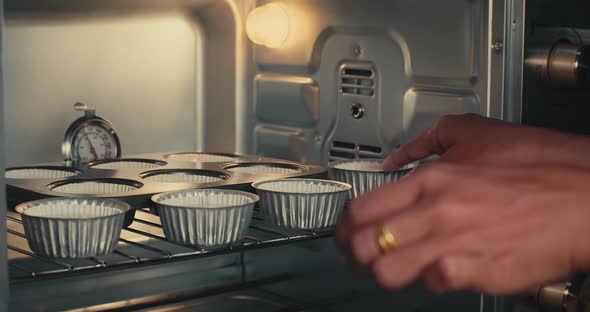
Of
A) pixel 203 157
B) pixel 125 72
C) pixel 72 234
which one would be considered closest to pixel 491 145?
pixel 72 234

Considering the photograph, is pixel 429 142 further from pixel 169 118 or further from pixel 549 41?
pixel 169 118

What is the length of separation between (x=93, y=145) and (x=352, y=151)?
369 millimetres

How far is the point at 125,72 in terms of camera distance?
140cm

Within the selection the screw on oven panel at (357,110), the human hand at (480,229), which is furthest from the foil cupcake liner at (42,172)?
the human hand at (480,229)

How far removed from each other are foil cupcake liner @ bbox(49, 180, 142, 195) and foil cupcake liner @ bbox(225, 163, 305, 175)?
0.16 m

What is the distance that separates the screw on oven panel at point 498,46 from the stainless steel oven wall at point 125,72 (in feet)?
1.64

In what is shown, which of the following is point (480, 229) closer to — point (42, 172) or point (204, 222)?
point (204, 222)

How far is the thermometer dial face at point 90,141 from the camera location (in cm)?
128

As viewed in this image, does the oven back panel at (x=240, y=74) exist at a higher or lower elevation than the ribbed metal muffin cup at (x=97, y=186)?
higher

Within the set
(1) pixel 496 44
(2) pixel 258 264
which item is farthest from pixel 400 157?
(2) pixel 258 264

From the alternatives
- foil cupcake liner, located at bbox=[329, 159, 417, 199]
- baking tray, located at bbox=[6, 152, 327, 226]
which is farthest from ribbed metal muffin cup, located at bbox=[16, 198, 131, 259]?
foil cupcake liner, located at bbox=[329, 159, 417, 199]

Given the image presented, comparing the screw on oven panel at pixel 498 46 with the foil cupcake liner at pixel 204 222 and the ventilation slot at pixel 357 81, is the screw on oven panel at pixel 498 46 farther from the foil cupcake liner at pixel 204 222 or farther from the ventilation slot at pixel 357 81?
the foil cupcake liner at pixel 204 222

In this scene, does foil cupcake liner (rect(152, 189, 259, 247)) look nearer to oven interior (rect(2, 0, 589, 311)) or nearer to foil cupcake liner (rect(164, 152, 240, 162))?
oven interior (rect(2, 0, 589, 311))

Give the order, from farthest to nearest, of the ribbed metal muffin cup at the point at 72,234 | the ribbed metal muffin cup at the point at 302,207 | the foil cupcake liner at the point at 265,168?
1. the foil cupcake liner at the point at 265,168
2. the ribbed metal muffin cup at the point at 302,207
3. the ribbed metal muffin cup at the point at 72,234
